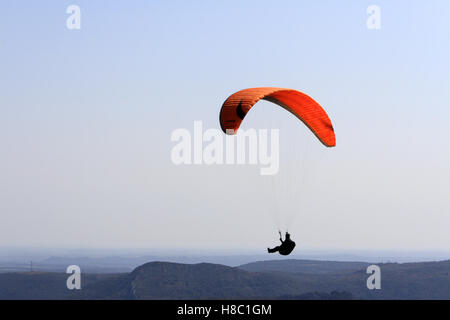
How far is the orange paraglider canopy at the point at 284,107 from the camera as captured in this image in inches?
1551

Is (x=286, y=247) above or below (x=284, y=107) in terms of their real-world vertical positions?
below

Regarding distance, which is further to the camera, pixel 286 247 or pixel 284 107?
pixel 284 107

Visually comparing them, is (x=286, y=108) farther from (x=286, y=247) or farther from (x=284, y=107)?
(x=286, y=247)

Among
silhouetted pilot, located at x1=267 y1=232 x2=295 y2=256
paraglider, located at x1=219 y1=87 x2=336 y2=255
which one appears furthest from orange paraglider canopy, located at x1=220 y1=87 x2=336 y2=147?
silhouetted pilot, located at x1=267 y1=232 x2=295 y2=256

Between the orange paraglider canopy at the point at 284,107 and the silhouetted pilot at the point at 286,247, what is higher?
the orange paraglider canopy at the point at 284,107

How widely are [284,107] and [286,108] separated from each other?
133 mm

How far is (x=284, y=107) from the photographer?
4472 cm

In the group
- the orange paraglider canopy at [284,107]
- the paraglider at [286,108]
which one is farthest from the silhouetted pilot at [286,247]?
the orange paraglider canopy at [284,107]

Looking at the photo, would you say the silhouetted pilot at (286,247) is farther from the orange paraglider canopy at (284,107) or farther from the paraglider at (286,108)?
the orange paraglider canopy at (284,107)

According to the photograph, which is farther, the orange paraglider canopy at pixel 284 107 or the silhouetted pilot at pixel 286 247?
the orange paraglider canopy at pixel 284 107

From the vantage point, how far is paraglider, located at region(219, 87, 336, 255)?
39.3m

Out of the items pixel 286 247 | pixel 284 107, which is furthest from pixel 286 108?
pixel 286 247
